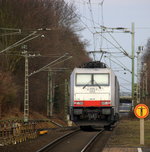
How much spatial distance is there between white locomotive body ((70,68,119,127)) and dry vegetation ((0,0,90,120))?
1521 cm

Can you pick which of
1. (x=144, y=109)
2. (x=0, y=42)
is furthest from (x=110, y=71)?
(x=0, y=42)

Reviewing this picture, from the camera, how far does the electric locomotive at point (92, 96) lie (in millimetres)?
A: 29266

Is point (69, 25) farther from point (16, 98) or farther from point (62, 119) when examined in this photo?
point (16, 98)

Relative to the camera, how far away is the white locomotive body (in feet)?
96.0

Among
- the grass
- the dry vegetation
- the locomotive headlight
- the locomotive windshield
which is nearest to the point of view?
the grass

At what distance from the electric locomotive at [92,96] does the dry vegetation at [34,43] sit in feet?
49.9

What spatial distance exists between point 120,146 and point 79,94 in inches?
396

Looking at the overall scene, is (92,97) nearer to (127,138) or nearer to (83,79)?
(83,79)

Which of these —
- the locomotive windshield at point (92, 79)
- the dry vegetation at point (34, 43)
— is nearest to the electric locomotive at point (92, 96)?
the locomotive windshield at point (92, 79)

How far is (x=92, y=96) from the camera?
29.4 m

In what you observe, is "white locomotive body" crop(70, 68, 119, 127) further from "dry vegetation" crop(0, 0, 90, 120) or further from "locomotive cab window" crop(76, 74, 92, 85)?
"dry vegetation" crop(0, 0, 90, 120)

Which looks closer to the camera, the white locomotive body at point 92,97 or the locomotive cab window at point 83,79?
the white locomotive body at point 92,97

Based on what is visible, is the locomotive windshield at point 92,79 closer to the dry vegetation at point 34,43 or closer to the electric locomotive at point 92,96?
the electric locomotive at point 92,96

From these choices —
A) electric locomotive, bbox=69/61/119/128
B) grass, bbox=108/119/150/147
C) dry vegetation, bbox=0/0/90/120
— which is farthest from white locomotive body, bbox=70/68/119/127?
dry vegetation, bbox=0/0/90/120
